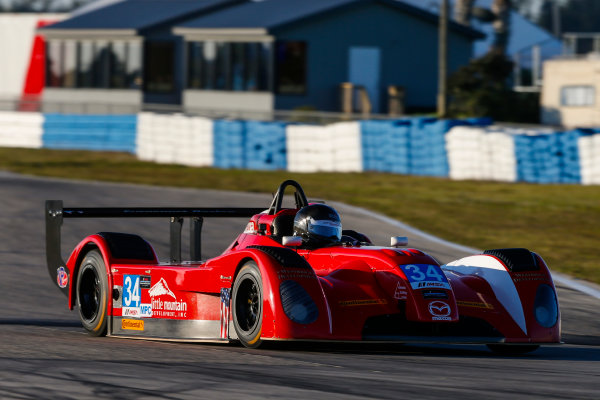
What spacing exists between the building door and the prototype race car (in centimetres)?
3444

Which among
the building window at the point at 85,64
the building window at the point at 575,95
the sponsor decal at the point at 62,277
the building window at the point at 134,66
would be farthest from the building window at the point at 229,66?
the sponsor decal at the point at 62,277

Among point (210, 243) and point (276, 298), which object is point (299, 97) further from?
point (276, 298)

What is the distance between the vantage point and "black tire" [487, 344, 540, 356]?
8156 mm

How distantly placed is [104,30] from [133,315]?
129ft

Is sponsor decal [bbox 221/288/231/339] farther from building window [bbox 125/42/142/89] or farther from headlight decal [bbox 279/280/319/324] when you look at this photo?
building window [bbox 125/42/142/89]

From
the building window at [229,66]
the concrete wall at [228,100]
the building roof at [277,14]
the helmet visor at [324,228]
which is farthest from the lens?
the building roof at [277,14]

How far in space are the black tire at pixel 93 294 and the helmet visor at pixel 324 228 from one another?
1.85 meters

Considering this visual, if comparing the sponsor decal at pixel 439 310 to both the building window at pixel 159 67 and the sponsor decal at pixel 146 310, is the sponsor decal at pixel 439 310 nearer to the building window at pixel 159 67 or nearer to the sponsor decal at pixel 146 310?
the sponsor decal at pixel 146 310

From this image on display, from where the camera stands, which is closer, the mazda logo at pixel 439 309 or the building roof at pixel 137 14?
the mazda logo at pixel 439 309

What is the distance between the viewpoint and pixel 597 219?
62.4ft

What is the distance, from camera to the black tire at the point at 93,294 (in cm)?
911

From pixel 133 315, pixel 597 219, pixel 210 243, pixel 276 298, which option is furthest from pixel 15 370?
pixel 597 219

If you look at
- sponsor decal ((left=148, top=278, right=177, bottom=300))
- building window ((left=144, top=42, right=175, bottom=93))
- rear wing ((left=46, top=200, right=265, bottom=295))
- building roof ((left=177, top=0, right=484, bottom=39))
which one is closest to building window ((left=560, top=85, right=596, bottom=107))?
building roof ((left=177, top=0, right=484, bottom=39))

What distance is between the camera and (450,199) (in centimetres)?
A: 2158
